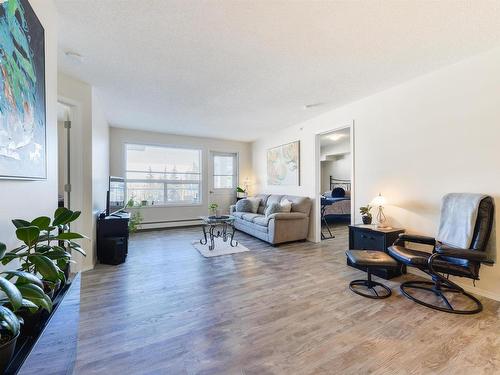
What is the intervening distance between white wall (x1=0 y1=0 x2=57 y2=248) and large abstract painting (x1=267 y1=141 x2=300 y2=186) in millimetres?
4131

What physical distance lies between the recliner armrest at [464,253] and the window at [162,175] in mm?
5428

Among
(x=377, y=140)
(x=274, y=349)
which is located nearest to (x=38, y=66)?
(x=274, y=349)

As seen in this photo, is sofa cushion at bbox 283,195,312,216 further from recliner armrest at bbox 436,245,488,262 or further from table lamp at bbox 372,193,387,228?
recliner armrest at bbox 436,245,488,262

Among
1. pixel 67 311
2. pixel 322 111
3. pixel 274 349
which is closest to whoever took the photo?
pixel 67 311

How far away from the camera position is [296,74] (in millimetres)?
2824

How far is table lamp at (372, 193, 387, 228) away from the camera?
314 centimetres

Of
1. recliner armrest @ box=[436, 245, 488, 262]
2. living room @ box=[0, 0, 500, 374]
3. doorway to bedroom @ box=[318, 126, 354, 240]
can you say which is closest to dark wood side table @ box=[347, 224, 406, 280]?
living room @ box=[0, 0, 500, 374]

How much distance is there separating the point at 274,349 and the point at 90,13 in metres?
2.93

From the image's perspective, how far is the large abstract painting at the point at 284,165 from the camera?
5047 millimetres

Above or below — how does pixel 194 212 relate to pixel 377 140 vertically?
below

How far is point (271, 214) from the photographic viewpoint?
4.47 m

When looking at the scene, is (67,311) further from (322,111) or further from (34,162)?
(322,111)

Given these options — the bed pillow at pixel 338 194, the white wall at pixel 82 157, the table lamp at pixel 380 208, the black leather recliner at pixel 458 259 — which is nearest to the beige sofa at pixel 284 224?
the table lamp at pixel 380 208

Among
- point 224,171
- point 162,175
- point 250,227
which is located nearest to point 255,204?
point 250,227
